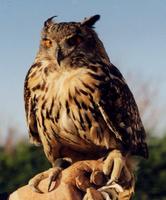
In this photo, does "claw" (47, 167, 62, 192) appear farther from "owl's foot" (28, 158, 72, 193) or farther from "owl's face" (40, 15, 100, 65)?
"owl's face" (40, 15, 100, 65)

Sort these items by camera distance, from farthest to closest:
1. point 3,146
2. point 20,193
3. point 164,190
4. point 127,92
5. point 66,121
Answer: point 3,146 → point 164,190 → point 127,92 → point 66,121 → point 20,193

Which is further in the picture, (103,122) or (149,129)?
(149,129)

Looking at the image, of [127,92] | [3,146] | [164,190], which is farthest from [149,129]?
[127,92]

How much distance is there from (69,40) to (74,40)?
5cm

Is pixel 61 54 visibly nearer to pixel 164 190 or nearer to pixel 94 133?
pixel 94 133

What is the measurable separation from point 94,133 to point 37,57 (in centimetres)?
53

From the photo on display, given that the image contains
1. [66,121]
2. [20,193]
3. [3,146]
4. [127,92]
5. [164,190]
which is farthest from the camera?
[3,146]

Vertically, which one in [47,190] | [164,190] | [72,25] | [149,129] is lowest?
[164,190]

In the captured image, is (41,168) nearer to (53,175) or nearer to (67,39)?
(67,39)

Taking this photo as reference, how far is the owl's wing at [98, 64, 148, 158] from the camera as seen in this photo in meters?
3.84

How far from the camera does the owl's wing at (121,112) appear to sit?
3.84 metres

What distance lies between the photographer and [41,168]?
10492 millimetres

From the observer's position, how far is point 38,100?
3844 mm

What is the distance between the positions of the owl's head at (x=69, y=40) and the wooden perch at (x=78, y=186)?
1.86ft
